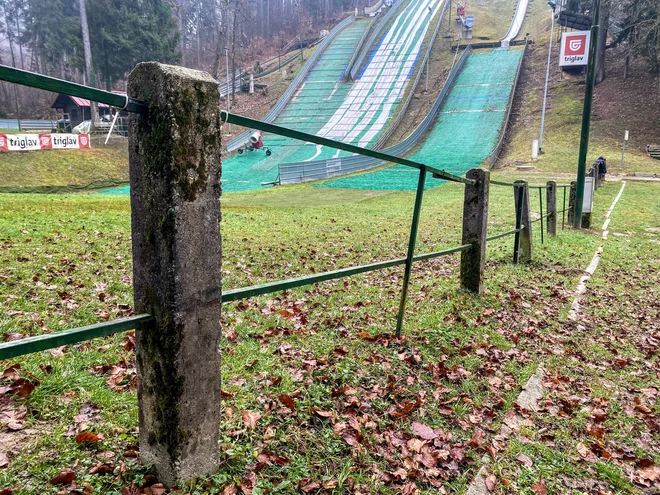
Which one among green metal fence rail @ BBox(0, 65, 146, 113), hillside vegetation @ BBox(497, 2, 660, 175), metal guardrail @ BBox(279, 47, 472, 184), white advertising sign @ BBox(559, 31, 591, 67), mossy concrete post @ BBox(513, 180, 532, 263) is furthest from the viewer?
white advertising sign @ BBox(559, 31, 591, 67)

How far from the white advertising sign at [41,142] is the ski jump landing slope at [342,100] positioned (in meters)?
9.03

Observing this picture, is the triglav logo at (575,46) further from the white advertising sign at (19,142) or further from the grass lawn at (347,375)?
the white advertising sign at (19,142)

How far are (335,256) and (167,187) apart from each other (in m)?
6.34

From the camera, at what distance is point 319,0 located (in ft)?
278

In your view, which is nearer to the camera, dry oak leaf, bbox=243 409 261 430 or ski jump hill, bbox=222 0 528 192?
dry oak leaf, bbox=243 409 261 430

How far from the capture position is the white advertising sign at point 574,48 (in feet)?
113

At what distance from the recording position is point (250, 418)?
106 inches

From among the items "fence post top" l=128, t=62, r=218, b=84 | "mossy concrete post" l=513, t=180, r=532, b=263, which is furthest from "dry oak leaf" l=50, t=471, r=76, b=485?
"mossy concrete post" l=513, t=180, r=532, b=263

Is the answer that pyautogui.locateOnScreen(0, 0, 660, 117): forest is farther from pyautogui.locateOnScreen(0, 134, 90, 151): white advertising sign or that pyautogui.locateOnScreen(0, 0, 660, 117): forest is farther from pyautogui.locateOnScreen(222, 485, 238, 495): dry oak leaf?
pyautogui.locateOnScreen(222, 485, 238, 495): dry oak leaf

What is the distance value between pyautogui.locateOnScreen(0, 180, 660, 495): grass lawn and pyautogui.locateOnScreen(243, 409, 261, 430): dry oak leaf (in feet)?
0.06

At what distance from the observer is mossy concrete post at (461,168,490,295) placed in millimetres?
5387

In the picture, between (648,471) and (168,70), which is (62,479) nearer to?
(168,70)

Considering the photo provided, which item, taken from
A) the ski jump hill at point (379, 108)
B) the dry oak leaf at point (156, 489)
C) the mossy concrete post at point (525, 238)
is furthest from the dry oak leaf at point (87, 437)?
the ski jump hill at point (379, 108)

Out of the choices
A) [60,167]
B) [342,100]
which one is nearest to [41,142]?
[60,167]
